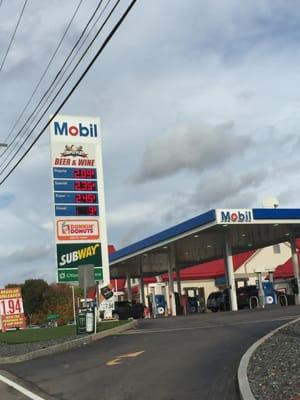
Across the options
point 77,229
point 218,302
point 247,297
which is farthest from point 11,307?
point 247,297

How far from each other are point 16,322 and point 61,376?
29862 millimetres

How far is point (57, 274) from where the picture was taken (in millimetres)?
34812

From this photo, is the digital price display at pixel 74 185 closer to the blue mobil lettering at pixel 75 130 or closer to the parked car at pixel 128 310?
the blue mobil lettering at pixel 75 130

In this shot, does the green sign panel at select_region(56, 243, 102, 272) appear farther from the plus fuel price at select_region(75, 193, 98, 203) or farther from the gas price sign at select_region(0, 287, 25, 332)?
the gas price sign at select_region(0, 287, 25, 332)

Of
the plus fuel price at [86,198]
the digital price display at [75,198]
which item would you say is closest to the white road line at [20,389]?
the digital price display at [75,198]

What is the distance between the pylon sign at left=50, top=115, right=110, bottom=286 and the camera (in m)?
35.3

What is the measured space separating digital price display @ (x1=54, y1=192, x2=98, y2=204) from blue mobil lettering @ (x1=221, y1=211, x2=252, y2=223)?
7393 millimetres

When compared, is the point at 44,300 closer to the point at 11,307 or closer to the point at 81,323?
the point at 11,307

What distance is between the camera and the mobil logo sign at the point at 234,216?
36125 mm

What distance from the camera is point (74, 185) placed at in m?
36.2

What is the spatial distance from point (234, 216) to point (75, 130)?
10.4 m

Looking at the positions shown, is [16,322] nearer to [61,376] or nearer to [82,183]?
[82,183]

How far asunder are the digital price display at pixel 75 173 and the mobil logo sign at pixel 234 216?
760cm

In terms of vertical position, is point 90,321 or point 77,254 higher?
point 77,254
